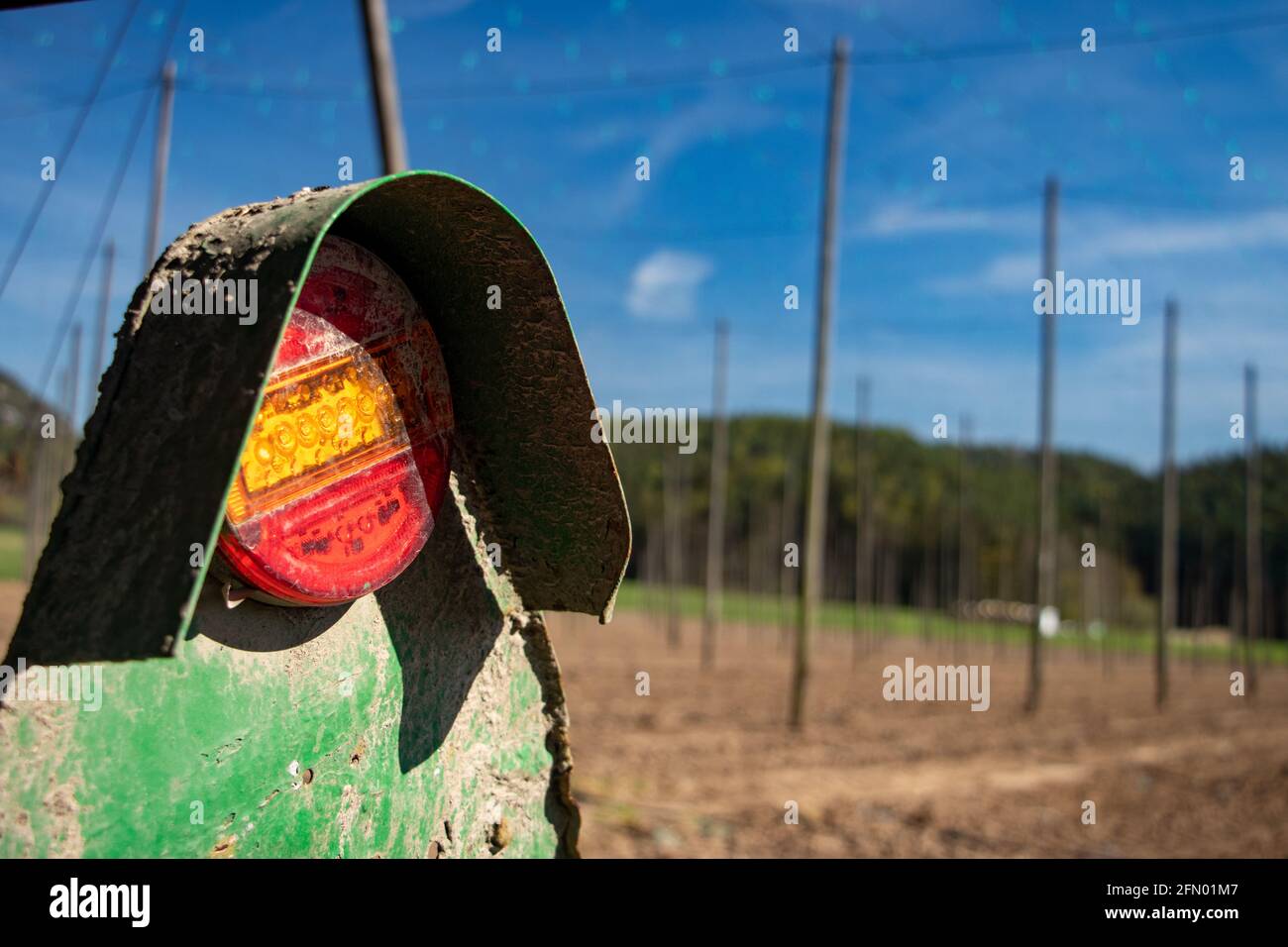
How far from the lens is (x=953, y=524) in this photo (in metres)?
60.4

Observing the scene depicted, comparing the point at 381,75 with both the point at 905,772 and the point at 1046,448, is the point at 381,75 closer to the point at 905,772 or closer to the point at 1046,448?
the point at 905,772

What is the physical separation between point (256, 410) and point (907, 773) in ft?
39.0

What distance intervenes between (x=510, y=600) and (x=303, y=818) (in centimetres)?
49

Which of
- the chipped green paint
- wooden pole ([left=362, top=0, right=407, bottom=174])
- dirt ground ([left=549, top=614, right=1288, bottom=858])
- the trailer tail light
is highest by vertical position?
wooden pole ([left=362, top=0, right=407, bottom=174])

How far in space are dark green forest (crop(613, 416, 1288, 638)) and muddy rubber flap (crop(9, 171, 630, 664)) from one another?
23.2m

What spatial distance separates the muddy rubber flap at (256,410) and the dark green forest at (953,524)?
76.3 ft

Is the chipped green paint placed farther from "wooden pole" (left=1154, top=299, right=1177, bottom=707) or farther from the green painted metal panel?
"wooden pole" (left=1154, top=299, right=1177, bottom=707)

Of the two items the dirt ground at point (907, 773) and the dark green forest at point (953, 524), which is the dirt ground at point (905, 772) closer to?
the dirt ground at point (907, 773)

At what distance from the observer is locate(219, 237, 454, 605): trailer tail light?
1.29 m

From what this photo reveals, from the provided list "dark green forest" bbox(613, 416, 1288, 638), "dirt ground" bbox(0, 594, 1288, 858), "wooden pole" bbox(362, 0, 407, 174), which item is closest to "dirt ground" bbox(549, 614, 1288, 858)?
"dirt ground" bbox(0, 594, 1288, 858)

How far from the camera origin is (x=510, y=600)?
5.84 ft

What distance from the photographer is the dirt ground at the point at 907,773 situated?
8.72m

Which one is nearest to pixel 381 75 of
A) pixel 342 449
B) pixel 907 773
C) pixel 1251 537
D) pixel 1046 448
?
pixel 342 449
